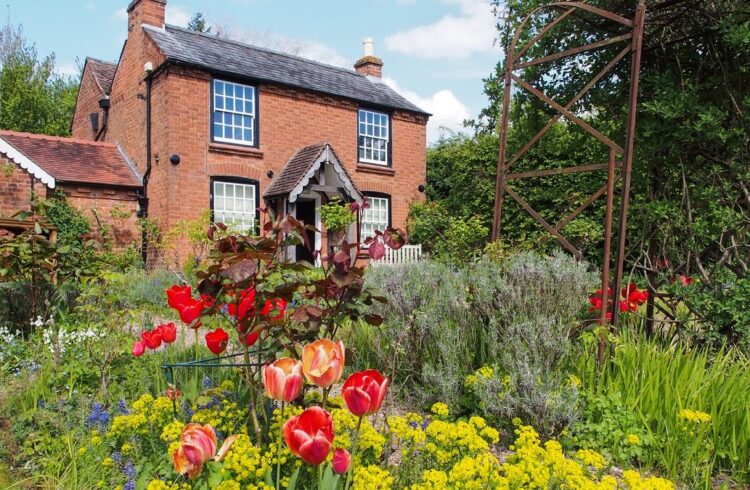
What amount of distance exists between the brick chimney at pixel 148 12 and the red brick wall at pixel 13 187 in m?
4.87

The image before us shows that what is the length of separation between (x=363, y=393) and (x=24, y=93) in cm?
2453

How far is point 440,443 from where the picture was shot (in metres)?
2.26

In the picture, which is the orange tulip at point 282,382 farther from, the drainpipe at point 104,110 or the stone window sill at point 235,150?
the drainpipe at point 104,110

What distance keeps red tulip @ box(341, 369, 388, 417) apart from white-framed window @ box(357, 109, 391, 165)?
47.2ft

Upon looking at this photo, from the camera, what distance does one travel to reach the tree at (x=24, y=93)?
21.0 meters

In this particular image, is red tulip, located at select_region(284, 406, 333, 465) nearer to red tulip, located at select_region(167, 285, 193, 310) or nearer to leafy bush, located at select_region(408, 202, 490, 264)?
red tulip, located at select_region(167, 285, 193, 310)

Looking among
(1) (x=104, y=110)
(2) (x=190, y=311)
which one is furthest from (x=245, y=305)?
(1) (x=104, y=110)

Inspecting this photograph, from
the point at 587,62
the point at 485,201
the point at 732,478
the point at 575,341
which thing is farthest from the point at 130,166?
the point at 732,478

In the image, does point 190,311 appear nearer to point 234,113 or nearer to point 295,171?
A: point 295,171

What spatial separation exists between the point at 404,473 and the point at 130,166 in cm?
1380

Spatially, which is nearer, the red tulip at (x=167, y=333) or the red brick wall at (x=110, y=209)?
the red tulip at (x=167, y=333)

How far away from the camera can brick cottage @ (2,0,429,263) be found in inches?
500

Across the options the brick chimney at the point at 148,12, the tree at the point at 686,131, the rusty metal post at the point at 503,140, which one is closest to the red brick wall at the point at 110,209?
the brick chimney at the point at 148,12

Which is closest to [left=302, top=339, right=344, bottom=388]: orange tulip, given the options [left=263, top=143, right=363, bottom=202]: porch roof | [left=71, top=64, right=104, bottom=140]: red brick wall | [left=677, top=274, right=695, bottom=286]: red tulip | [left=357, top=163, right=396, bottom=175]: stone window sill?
[left=677, top=274, right=695, bottom=286]: red tulip
